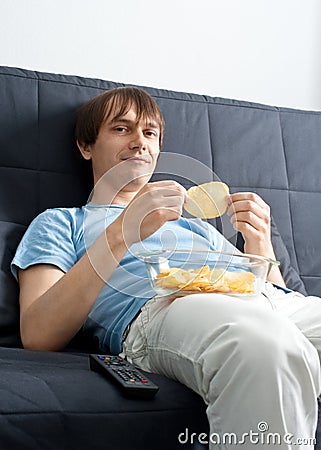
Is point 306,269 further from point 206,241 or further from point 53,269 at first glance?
point 53,269

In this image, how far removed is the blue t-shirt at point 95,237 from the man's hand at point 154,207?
127mm

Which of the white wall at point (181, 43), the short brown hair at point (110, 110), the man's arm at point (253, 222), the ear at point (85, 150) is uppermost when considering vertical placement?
the white wall at point (181, 43)

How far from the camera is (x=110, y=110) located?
6.27 feet

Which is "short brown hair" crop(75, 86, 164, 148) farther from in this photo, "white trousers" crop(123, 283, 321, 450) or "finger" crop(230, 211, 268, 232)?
"white trousers" crop(123, 283, 321, 450)

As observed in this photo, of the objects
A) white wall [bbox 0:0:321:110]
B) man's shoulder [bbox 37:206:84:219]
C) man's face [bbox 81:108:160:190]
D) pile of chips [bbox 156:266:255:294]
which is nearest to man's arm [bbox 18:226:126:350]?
pile of chips [bbox 156:266:255:294]

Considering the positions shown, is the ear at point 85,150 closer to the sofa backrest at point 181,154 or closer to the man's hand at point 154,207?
the sofa backrest at point 181,154

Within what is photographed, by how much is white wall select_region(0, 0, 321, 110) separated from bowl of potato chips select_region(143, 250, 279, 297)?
1.04 m

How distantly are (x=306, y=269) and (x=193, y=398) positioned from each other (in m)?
0.90

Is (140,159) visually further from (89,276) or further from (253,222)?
(89,276)

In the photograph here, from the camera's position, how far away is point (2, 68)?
1.94 metres

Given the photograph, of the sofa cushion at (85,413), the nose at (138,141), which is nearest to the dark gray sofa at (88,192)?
the sofa cushion at (85,413)

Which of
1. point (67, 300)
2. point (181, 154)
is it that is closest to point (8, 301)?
point (67, 300)

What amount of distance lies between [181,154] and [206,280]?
67 cm

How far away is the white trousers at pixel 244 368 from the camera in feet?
3.77
